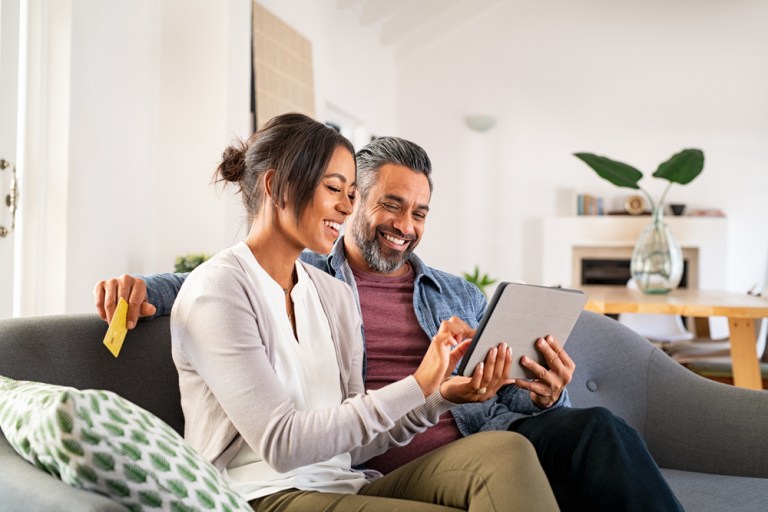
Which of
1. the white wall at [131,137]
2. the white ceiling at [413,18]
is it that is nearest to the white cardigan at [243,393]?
the white wall at [131,137]

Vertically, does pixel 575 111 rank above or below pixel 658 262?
above

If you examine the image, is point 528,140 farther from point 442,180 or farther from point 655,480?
point 655,480

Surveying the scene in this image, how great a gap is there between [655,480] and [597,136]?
6.43 meters

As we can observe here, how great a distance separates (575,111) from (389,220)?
5.94m

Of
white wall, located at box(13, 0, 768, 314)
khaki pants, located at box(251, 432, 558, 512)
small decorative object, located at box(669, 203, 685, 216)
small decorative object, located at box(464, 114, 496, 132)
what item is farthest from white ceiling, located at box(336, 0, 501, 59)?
khaki pants, located at box(251, 432, 558, 512)

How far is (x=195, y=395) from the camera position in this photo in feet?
4.62

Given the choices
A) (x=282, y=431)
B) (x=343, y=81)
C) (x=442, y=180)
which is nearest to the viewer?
(x=282, y=431)

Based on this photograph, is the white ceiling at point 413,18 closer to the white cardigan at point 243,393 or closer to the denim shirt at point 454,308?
the denim shirt at point 454,308

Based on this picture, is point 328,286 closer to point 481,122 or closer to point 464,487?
point 464,487

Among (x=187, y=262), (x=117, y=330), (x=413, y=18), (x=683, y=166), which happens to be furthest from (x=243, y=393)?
(x=413, y=18)

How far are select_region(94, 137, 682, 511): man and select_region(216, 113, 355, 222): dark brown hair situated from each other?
293mm

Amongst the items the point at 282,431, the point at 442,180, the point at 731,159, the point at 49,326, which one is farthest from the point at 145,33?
the point at 731,159

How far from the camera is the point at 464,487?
1.32 m

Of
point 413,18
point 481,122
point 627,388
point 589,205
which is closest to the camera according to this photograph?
point 627,388
